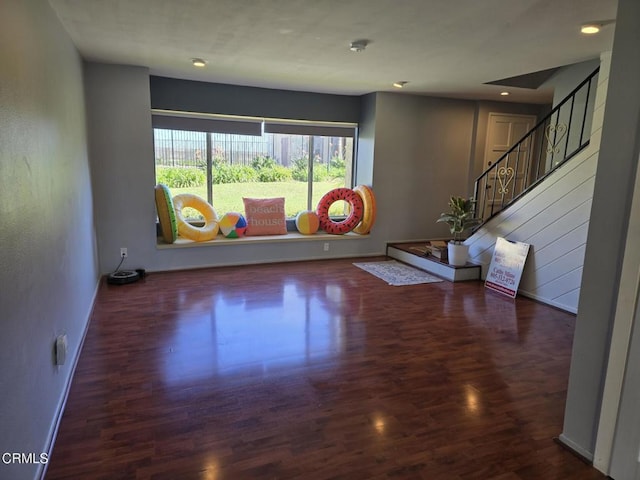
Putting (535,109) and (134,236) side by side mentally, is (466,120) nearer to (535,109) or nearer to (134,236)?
(535,109)

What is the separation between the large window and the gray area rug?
1.36 m

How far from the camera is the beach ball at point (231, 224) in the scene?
224 inches

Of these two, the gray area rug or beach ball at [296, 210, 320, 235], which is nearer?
the gray area rug

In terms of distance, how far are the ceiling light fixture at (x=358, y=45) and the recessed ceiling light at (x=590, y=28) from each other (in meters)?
1.61

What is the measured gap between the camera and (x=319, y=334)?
348 centimetres

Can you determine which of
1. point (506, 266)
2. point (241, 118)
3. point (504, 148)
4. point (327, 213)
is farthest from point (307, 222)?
point (504, 148)

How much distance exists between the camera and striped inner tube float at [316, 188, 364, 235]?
20.4 ft

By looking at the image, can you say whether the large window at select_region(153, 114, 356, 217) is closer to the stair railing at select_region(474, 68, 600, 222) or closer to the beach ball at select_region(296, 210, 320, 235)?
the beach ball at select_region(296, 210, 320, 235)

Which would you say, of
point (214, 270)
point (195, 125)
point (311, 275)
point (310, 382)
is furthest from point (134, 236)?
point (310, 382)

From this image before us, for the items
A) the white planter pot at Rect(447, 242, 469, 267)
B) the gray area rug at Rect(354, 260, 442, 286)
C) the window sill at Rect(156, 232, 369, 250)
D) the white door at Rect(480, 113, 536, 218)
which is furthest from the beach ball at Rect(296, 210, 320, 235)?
the white door at Rect(480, 113, 536, 218)

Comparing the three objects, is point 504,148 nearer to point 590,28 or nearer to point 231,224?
point 590,28

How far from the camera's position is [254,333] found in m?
3.46

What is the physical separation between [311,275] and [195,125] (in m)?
2.52

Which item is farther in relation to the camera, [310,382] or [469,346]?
[469,346]
